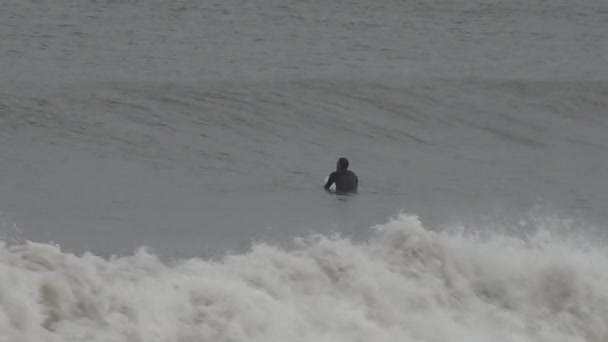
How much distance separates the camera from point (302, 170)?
19.1 meters

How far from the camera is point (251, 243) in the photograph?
540 inches

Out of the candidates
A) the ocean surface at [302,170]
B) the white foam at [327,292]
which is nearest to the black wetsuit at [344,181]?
the ocean surface at [302,170]

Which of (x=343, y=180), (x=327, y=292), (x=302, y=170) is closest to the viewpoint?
(x=327, y=292)

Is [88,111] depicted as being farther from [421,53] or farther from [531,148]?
[421,53]

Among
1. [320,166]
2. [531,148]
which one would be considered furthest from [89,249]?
[531,148]

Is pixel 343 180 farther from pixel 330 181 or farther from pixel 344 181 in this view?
pixel 330 181

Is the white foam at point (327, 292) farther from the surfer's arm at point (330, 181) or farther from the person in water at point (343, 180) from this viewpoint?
the surfer's arm at point (330, 181)

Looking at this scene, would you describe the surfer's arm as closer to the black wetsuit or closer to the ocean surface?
the black wetsuit

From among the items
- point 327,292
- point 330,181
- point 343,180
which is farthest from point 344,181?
point 327,292

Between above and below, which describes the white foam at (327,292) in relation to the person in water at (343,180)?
above

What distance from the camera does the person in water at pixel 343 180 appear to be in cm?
1755

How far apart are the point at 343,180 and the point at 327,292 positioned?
585cm

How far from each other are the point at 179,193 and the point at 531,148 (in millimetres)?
7544

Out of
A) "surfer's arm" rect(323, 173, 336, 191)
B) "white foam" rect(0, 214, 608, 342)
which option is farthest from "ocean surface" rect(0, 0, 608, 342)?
"surfer's arm" rect(323, 173, 336, 191)
